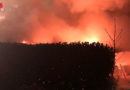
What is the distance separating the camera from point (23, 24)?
57.1 ft

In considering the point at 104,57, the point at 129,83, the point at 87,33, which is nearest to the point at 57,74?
the point at 104,57

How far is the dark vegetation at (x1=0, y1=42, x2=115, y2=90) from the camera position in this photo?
8594 millimetres

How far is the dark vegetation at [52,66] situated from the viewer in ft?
28.2

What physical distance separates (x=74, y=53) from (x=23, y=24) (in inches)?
390

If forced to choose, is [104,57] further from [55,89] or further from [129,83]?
[129,83]

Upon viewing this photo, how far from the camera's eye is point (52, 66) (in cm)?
865

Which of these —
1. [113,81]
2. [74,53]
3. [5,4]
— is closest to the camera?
[74,53]

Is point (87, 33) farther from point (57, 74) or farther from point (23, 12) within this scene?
point (57, 74)

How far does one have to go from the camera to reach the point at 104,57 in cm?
892

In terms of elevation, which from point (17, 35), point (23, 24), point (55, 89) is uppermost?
point (23, 24)

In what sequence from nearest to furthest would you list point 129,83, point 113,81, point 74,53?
point 74,53 < point 113,81 < point 129,83

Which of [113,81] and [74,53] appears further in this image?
[113,81]

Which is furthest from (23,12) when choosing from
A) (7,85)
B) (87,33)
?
(7,85)

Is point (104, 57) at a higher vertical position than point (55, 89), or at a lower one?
higher
